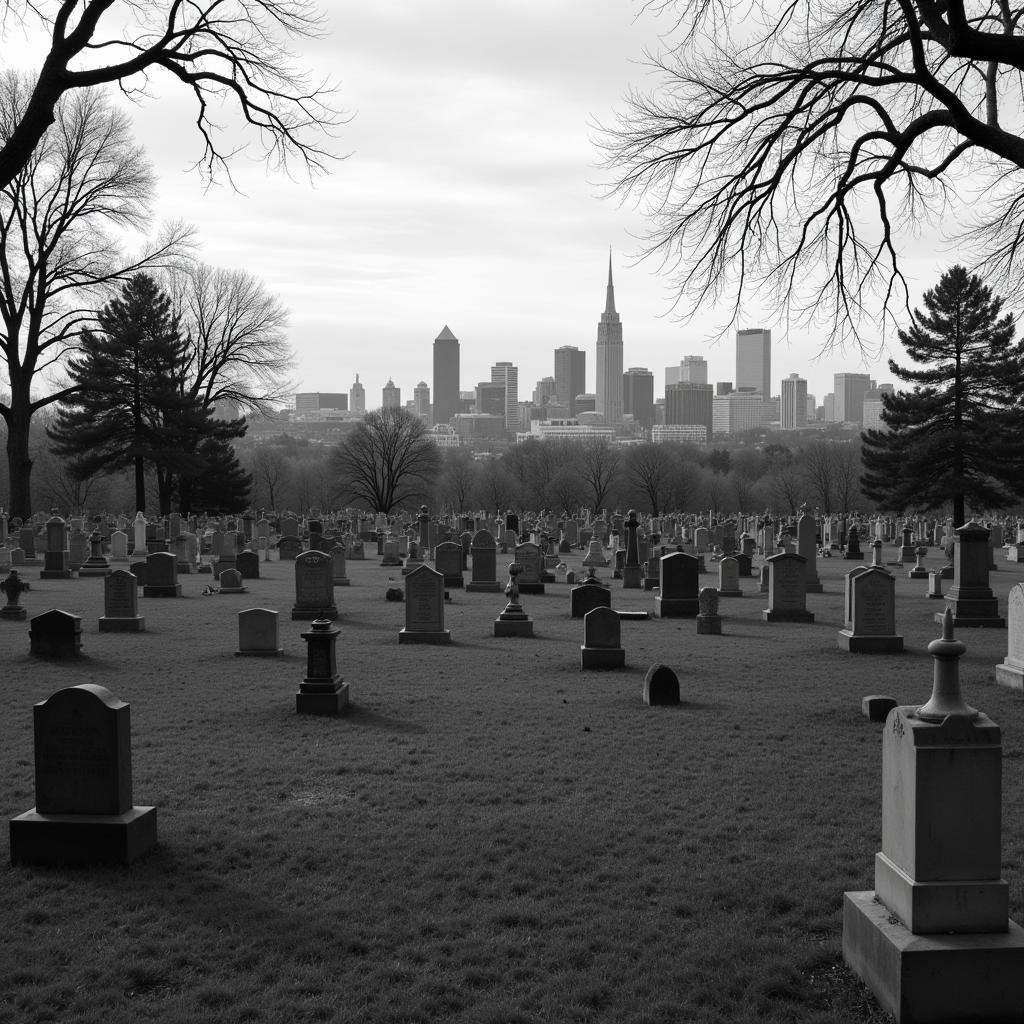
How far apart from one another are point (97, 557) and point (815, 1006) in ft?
90.0

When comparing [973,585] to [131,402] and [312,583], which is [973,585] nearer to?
[312,583]

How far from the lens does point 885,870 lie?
471cm

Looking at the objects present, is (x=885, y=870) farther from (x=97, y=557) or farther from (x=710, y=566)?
(x=710, y=566)

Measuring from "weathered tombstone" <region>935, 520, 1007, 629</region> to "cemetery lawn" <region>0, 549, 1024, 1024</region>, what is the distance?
18.4 ft

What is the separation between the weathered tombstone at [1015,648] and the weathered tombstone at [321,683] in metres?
8.05

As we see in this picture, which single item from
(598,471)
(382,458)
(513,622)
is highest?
(382,458)

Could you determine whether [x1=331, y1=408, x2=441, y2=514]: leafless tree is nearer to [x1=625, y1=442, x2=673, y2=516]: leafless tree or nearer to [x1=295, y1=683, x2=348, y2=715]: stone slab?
[x1=625, y1=442, x2=673, y2=516]: leafless tree

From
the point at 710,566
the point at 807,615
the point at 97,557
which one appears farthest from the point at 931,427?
the point at 97,557

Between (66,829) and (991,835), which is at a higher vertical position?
(991,835)

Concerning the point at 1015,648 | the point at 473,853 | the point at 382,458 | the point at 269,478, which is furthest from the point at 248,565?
the point at 269,478

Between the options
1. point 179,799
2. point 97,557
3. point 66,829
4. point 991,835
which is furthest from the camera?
point 97,557

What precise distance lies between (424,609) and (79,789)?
388 inches

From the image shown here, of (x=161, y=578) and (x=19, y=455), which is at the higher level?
(x=19, y=455)

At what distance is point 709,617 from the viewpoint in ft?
57.2
